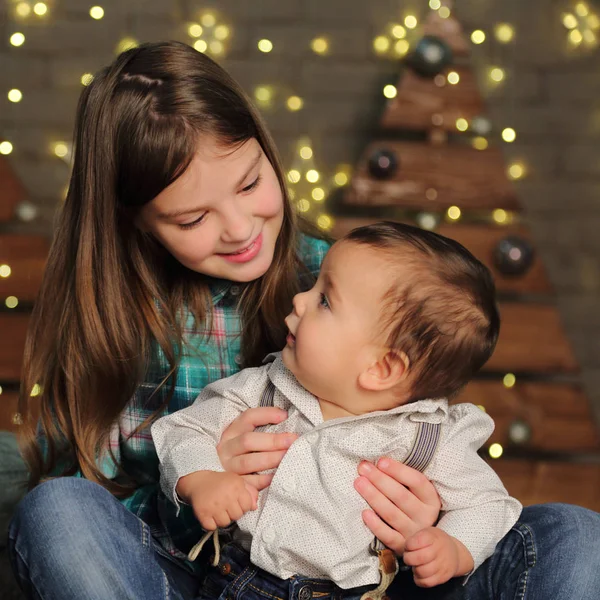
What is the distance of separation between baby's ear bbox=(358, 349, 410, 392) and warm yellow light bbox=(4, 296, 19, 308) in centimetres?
159

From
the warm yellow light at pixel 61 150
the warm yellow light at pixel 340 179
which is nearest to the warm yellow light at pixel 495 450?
the warm yellow light at pixel 340 179

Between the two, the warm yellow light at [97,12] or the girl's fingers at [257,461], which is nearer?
the girl's fingers at [257,461]

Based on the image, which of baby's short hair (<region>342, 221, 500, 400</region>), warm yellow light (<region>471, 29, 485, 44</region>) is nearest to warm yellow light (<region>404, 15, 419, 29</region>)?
warm yellow light (<region>471, 29, 485, 44</region>)

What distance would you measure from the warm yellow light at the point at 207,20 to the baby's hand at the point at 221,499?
169cm

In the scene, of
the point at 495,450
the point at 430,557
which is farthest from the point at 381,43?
the point at 430,557

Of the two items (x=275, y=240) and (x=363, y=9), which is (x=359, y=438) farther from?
(x=363, y=9)

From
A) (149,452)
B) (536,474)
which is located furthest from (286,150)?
(149,452)

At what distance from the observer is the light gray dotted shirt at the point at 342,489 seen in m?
1.12

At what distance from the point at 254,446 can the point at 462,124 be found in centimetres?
141

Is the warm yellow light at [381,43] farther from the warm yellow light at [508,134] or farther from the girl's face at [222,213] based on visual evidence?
the girl's face at [222,213]

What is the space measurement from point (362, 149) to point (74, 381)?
1380 mm

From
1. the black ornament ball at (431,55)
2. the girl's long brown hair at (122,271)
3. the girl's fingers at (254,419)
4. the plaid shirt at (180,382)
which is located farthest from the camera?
the black ornament ball at (431,55)

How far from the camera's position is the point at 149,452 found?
1.47m

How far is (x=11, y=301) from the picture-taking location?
97.7 inches
